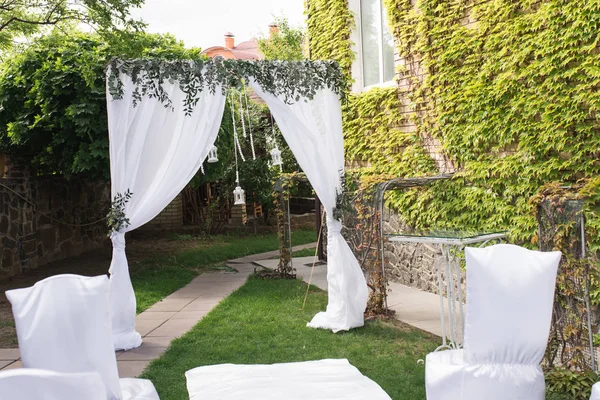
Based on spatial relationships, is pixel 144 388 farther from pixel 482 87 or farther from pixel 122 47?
pixel 122 47

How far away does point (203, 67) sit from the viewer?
6188mm

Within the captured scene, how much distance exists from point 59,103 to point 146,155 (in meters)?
4.01

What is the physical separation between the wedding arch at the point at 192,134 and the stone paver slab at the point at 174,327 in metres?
0.51

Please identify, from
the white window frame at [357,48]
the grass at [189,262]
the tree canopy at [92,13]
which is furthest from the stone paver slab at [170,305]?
the white window frame at [357,48]

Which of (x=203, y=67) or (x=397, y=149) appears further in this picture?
(x=397, y=149)

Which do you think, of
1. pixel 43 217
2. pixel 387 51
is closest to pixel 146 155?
pixel 387 51

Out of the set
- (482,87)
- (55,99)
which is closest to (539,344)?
(482,87)

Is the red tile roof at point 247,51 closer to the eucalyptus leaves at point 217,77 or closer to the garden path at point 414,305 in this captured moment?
the garden path at point 414,305

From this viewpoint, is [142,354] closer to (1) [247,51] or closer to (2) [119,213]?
(2) [119,213]

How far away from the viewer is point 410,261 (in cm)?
832

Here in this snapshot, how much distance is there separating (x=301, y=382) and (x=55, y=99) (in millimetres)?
6524

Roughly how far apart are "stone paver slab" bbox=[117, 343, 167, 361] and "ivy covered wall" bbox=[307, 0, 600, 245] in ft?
11.3

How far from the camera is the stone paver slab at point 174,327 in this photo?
21.2ft

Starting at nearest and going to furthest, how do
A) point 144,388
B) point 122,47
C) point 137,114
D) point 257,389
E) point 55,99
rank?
point 144,388 < point 257,389 < point 137,114 < point 122,47 < point 55,99
